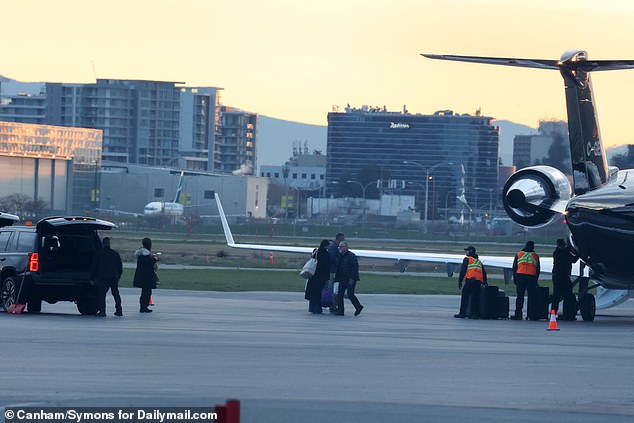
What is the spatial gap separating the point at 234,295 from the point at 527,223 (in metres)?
11.0

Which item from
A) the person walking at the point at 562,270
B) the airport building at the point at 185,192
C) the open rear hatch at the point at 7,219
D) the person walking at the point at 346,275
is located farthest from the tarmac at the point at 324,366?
the airport building at the point at 185,192

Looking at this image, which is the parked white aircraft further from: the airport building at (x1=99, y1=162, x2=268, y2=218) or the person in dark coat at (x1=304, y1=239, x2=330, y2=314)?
the person in dark coat at (x1=304, y1=239, x2=330, y2=314)

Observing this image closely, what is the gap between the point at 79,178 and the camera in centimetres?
14450

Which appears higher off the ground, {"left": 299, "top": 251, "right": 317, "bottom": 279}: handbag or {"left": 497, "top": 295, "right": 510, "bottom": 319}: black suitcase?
{"left": 299, "top": 251, "right": 317, "bottom": 279}: handbag

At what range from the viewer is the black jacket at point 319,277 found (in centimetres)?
3005

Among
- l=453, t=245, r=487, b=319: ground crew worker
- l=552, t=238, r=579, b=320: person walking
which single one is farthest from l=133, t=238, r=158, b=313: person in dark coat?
l=552, t=238, r=579, b=320: person walking

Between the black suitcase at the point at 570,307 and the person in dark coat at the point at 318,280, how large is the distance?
5.57 meters

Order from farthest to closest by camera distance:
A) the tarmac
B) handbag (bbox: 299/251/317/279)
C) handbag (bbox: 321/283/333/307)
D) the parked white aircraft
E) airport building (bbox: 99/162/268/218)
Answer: airport building (bbox: 99/162/268/218) < the parked white aircraft < handbag (bbox: 299/251/317/279) < handbag (bbox: 321/283/333/307) < the tarmac

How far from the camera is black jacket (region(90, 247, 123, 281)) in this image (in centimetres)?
2666

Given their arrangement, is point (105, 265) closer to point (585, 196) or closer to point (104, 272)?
point (104, 272)

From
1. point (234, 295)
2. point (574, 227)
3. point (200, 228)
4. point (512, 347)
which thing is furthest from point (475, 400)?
point (200, 228)

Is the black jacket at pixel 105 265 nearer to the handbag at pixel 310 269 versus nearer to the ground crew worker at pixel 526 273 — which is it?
the handbag at pixel 310 269

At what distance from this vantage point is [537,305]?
97.0ft

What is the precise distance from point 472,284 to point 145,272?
24.9 feet
